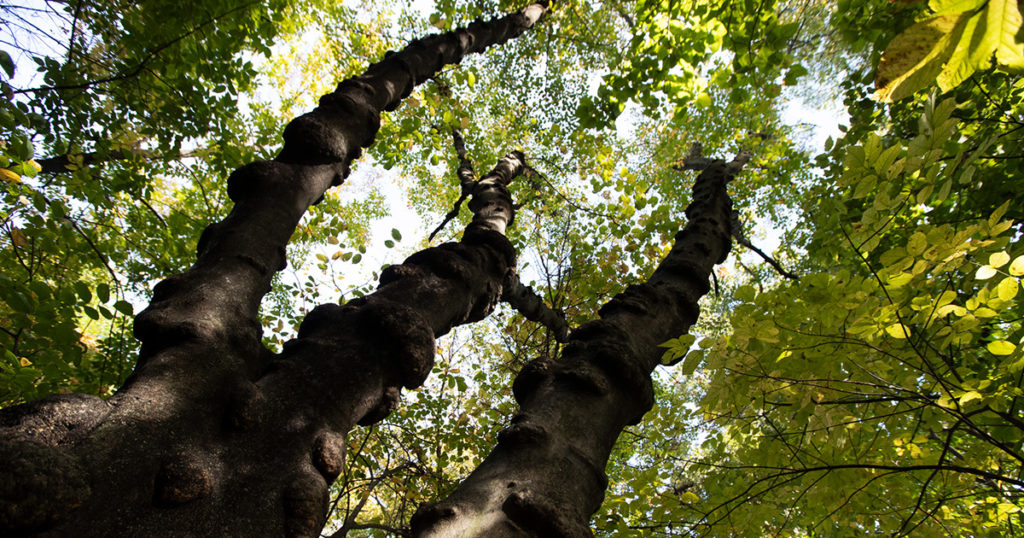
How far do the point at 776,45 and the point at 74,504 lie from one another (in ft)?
14.3

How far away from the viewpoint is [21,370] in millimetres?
2977

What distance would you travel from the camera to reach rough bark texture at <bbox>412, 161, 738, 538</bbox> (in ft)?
4.41

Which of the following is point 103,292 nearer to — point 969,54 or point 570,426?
point 570,426

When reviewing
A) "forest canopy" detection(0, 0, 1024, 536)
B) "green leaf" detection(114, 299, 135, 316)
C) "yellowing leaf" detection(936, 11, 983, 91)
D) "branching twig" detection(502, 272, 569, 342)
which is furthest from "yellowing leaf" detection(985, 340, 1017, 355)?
"green leaf" detection(114, 299, 135, 316)

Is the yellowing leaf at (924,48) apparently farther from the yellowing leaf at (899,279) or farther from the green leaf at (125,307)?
the green leaf at (125,307)

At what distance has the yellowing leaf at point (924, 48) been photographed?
679 millimetres

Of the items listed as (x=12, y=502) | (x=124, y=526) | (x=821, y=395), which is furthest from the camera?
(x=821, y=395)

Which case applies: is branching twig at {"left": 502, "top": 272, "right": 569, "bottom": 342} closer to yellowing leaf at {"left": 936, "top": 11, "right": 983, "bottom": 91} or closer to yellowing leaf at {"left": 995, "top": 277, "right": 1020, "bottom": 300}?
yellowing leaf at {"left": 995, "top": 277, "right": 1020, "bottom": 300}

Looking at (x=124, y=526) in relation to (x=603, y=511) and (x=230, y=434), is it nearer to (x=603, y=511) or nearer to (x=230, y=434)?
(x=230, y=434)

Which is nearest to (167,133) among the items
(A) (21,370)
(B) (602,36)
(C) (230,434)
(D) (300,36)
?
(A) (21,370)

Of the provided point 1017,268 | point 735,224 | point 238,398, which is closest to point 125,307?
point 238,398

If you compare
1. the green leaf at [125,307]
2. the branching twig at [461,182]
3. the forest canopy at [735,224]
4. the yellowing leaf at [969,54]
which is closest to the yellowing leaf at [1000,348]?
the forest canopy at [735,224]

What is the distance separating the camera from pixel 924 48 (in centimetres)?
69

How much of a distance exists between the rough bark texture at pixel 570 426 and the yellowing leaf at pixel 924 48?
1357 mm
